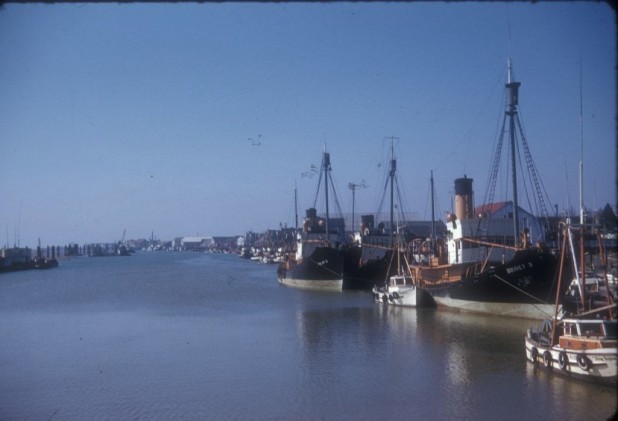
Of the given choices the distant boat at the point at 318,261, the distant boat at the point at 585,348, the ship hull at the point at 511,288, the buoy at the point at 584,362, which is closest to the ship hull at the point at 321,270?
the distant boat at the point at 318,261

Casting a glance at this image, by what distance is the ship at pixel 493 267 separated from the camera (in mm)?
31297

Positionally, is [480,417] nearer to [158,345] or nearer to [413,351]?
[413,351]

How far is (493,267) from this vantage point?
110ft

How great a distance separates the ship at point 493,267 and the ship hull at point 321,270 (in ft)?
45.5

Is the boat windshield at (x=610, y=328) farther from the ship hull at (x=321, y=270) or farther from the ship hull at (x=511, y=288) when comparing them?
the ship hull at (x=321, y=270)

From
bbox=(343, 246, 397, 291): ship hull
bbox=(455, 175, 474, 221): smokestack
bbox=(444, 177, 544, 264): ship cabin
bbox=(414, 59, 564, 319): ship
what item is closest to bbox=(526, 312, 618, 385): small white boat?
bbox=(414, 59, 564, 319): ship

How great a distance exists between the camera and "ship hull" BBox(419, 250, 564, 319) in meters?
31.0

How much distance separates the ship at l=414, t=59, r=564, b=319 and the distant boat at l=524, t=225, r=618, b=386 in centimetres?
633

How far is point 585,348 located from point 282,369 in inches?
433

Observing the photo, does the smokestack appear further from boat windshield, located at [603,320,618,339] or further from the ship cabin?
boat windshield, located at [603,320,618,339]

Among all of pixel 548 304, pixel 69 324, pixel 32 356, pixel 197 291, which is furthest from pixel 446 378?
pixel 197 291

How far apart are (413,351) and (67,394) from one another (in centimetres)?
1410

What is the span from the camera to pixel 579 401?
17172 mm

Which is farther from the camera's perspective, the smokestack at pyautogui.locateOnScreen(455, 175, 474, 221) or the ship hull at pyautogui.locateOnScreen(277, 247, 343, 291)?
the ship hull at pyautogui.locateOnScreen(277, 247, 343, 291)
